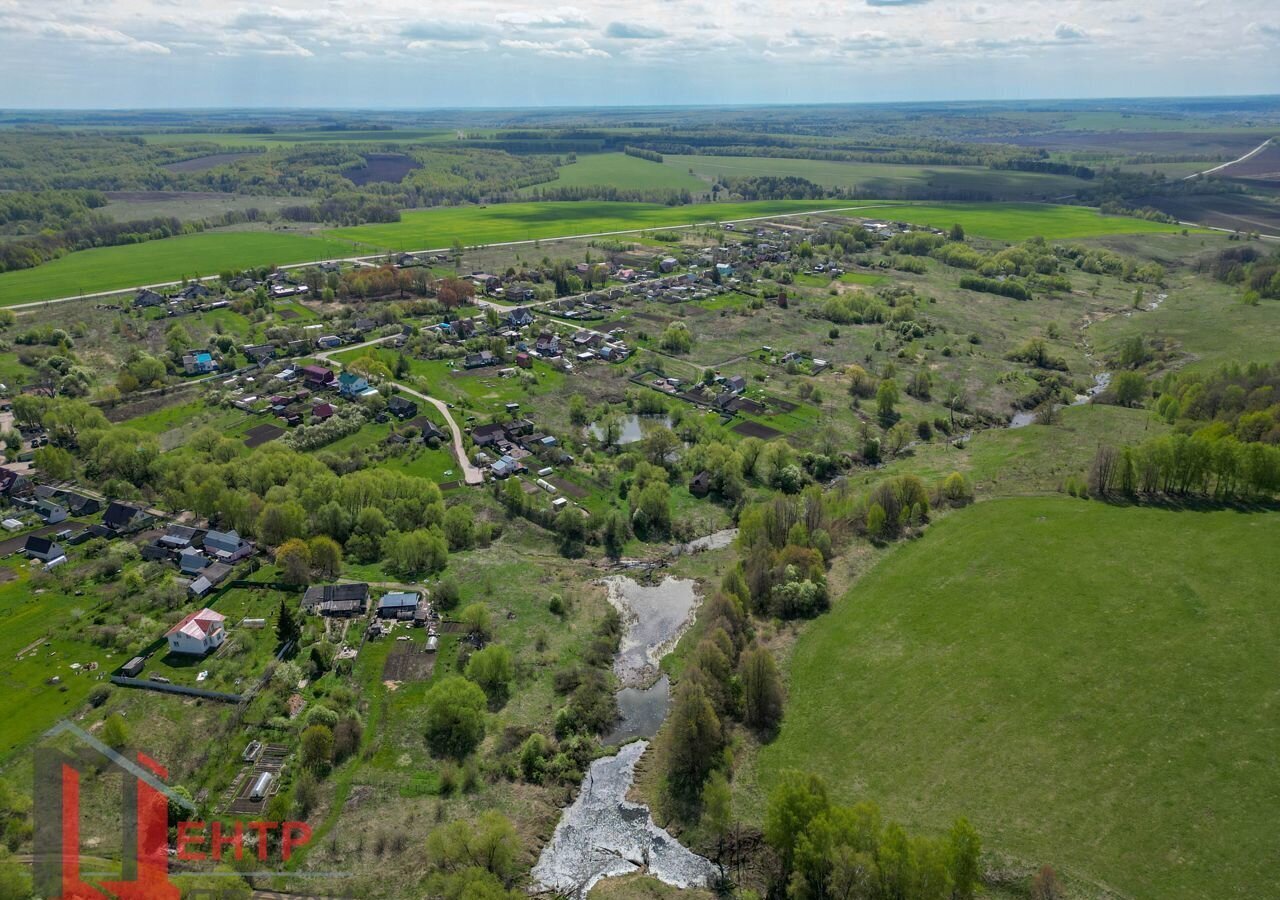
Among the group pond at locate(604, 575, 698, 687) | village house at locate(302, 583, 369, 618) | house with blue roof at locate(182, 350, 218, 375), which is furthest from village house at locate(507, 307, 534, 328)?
village house at locate(302, 583, 369, 618)

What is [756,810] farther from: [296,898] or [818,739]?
[296,898]

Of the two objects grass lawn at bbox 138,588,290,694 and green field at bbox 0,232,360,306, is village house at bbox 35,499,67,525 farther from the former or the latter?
green field at bbox 0,232,360,306

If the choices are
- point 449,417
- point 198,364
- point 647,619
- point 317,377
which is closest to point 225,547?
point 449,417

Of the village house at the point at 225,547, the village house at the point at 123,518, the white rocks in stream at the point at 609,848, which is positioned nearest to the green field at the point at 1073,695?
the white rocks in stream at the point at 609,848

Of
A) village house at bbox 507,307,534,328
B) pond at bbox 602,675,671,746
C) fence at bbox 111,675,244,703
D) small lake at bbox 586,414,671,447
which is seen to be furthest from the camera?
village house at bbox 507,307,534,328

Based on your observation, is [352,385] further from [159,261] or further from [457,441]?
[159,261]
